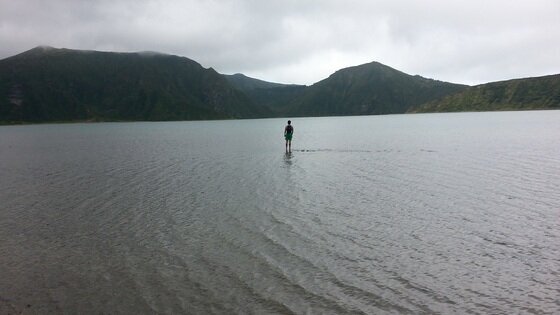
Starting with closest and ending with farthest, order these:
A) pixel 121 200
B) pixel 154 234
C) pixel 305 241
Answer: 1. pixel 305 241
2. pixel 154 234
3. pixel 121 200

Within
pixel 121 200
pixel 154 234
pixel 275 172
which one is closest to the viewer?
pixel 154 234

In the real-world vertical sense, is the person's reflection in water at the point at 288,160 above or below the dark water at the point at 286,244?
below

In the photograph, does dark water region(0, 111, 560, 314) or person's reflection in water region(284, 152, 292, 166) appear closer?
dark water region(0, 111, 560, 314)

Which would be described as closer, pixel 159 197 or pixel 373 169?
pixel 159 197

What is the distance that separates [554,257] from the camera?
1678 cm

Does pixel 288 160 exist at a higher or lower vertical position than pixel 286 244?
lower

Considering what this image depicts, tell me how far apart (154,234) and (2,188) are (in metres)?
22.4

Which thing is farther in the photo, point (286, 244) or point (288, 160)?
point (288, 160)

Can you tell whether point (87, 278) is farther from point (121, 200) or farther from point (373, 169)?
point (373, 169)

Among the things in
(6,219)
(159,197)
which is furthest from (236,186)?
(6,219)

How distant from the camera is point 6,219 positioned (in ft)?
82.6

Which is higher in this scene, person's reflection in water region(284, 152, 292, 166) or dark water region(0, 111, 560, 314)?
dark water region(0, 111, 560, 314)

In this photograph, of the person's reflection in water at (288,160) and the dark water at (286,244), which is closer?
the dark water at (286,244)

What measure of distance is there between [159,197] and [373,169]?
70.5 feet
